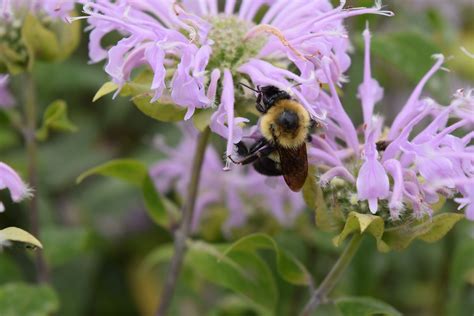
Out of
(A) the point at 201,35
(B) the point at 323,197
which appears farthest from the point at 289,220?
(A) the point at 201,35

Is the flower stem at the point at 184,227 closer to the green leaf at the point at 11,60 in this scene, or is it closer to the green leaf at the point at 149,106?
the green leaf at the point at 149,106

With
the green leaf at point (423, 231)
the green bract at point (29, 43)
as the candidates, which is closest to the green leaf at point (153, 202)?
the green bract at point (29, 43)

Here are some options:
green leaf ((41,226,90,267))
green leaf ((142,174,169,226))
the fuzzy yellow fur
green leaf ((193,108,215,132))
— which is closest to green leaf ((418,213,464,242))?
the fuzzy yellow fur

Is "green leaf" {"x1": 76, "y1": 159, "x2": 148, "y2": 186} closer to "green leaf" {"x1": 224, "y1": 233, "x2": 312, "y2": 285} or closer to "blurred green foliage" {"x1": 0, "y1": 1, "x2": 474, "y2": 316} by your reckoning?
"blurred green foliage" {"x1": 0, "y1": 1, "x2": 474, "y2": 316}

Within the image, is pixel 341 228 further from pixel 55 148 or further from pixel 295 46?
pixel 55 148

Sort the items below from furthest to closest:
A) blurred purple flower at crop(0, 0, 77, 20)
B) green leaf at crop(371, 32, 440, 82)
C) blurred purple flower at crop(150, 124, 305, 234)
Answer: blurred purple flower at crop(150, 124, 305, 234) → green leaf at crop(371, 32, 440, 82) → blurred purple flower at crop(0, 0, 77, 20)
